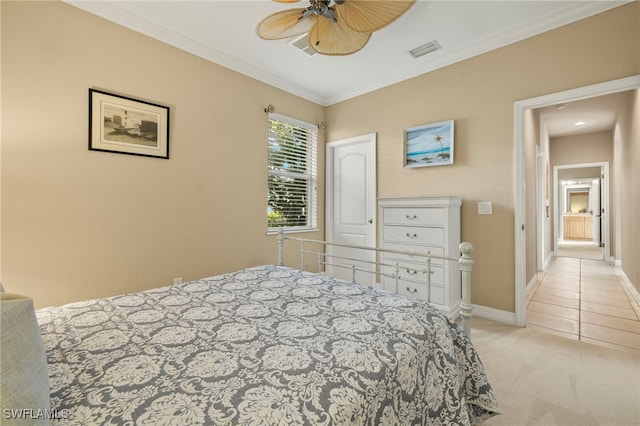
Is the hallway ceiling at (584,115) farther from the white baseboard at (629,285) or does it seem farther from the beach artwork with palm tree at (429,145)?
the white baseboard at (629,285)

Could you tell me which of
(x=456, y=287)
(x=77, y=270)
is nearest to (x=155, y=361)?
(x=77, y=270)

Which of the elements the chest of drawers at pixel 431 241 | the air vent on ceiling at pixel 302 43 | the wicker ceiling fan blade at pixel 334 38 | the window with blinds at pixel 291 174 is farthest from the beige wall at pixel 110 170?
the chest of drawers at pixel 431 241

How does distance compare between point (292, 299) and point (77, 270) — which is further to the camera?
point (77, 270)

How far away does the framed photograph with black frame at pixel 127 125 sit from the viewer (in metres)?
2.34

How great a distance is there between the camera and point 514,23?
260cm

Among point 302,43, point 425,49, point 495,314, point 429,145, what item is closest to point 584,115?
point 429,145

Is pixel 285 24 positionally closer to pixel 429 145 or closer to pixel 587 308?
pixel 429 145

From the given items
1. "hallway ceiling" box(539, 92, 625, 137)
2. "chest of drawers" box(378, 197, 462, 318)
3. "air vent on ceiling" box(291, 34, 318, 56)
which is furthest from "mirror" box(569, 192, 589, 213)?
"air vent on ceiling" box(291, 34, 318, 56)

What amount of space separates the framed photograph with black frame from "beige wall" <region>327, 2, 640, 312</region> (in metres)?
2.61

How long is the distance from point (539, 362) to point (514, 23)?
115 inches

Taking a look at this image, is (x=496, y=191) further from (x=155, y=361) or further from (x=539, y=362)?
(x=155, y=361)

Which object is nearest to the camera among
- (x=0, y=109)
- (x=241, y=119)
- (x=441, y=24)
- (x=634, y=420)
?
(x=634, y=420)

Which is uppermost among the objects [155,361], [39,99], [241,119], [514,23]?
[514,23]

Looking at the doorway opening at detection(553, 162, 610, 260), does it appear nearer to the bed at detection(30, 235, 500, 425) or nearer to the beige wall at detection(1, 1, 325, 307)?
the bed at detection(30, 235, 500, 425)
